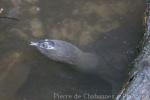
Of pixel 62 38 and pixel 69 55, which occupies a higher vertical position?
pixel 62 38

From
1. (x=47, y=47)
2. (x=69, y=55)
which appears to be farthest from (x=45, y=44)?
(x=69, y=55)

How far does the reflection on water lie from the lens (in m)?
2.67

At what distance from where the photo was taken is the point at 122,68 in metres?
2.71

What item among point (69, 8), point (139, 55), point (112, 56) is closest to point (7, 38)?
point (69, 8)

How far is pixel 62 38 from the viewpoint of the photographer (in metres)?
2.91

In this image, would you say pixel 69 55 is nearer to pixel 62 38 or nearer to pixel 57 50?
pixel 57 50

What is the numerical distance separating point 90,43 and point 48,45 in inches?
13.6

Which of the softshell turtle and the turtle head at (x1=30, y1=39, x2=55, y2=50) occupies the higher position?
the turtle head at (x1=30, y1=39, x2=55, y2=50)

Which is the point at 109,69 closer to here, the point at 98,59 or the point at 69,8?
the point at 98,59

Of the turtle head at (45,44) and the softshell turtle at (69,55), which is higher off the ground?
the turtle head at (45,44)

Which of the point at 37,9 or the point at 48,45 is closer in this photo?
the point at 48,45

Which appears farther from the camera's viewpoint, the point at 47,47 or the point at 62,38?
the point at 62,38

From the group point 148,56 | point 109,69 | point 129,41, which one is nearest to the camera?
point 148,56

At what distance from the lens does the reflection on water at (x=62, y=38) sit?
2.67 m
